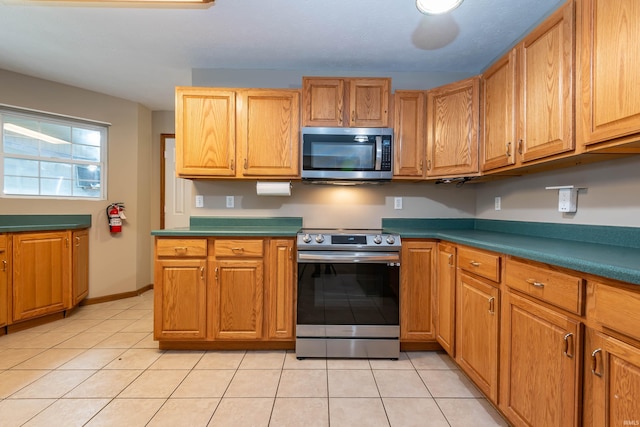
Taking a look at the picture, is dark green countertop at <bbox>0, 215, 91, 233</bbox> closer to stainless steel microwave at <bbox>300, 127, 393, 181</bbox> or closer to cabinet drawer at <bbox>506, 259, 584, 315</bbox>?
stainless steel microwave at <bbox>300, 127, 393, 181</bbox>

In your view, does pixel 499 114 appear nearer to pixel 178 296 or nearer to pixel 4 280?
pixel 178 296

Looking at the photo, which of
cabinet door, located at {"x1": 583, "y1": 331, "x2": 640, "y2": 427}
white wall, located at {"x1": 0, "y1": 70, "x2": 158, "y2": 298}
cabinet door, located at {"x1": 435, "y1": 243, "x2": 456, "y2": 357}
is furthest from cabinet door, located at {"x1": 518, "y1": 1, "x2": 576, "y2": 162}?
white wall, located at {"x1": 0, "y1": 70, "x2": 158, "y2": 298}

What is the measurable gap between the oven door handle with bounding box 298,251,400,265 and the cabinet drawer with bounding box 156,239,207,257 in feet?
2.47

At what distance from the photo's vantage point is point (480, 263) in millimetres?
1623

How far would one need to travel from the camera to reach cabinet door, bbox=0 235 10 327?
2.38 meters

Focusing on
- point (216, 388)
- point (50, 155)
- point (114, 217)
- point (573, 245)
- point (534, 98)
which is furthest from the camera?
point (114, 217)

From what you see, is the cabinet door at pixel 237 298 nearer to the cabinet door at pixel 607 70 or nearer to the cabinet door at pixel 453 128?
the cabinet door at pixel 453 128

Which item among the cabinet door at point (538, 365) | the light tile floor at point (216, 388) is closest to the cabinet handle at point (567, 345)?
the cabinet door at point (538, 365)

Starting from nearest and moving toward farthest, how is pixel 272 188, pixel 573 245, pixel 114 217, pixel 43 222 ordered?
pixel 573 245 < pixel 272 188 < pixel 43 222 < pixel 114 217

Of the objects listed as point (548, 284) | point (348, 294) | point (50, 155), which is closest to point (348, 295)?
point (348, 294)

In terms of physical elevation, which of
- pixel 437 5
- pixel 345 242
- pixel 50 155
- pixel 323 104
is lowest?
pixel 345 242

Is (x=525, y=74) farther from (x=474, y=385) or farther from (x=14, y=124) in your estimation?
(x=14, y=124)

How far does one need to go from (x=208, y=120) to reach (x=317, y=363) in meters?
2.08

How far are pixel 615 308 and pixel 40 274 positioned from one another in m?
3.91
